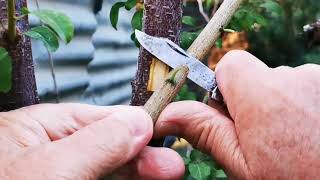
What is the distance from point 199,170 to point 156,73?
514mm

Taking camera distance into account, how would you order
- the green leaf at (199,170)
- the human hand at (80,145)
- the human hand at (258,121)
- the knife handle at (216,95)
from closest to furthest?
the human hand at (80,145), the human hand at (258,121), the knife handle at (216,95), the green leaf at (199,170)

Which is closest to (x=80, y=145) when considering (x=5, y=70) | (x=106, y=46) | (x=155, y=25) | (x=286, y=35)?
(x=5, y=70)

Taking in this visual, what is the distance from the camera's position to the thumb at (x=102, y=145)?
0.83m

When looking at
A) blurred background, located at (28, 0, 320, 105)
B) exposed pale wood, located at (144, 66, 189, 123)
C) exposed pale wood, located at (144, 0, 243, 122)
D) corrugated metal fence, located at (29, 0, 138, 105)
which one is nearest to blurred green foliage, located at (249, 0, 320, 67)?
blurred background, located at (28, 0, 320, 105)

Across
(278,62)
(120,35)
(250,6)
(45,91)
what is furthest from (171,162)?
(278,62)

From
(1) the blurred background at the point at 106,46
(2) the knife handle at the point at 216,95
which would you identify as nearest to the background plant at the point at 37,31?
(2) the knife handle at the point at 216,95

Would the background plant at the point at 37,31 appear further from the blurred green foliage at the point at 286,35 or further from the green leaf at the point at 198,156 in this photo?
the blurred green foliage at the point at 286,35

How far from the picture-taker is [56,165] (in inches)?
32.0

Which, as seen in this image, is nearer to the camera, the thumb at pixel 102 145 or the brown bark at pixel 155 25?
the thumb at pixel 102 145

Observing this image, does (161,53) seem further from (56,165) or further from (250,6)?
(250,6)

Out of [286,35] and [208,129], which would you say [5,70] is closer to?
[208,129]

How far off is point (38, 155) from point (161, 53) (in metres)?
0.31

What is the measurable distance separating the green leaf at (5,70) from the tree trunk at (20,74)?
8cm

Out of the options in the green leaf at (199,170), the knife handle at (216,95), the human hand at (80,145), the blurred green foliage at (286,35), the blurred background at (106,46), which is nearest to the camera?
the human hand at (80,145)
